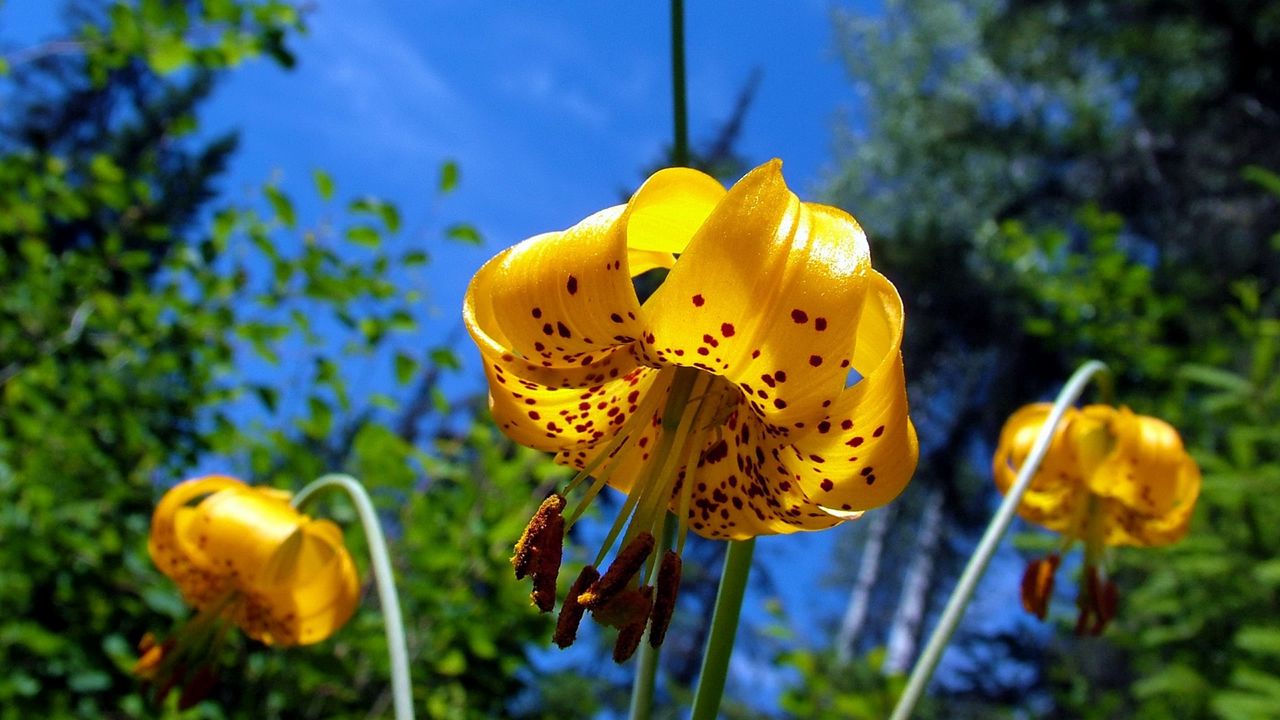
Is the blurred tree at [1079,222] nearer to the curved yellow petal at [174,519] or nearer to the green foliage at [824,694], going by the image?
the green foliage at [824,694]

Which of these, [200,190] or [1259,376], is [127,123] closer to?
[200,190]

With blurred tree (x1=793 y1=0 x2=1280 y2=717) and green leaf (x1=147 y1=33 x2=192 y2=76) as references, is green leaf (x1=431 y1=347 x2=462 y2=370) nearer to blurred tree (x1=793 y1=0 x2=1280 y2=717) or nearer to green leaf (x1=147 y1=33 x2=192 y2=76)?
green leaf (x1=147 y1=33 x2=192 y2=76)

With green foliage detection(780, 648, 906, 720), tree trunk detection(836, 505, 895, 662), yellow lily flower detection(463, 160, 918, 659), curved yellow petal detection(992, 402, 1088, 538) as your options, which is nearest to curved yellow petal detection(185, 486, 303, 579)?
yellow lily flower detection(463, 160, 918, 659)

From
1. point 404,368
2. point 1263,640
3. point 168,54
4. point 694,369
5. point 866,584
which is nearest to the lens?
point 694,369

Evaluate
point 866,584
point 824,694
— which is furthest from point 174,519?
point 866,584

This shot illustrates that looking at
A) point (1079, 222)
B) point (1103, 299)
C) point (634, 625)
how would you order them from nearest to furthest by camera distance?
1. point (634, 625)
2. point (1103, 299)
3. point (1079, 222)

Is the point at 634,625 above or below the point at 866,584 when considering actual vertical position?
above

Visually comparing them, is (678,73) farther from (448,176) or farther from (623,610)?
(448,176)
